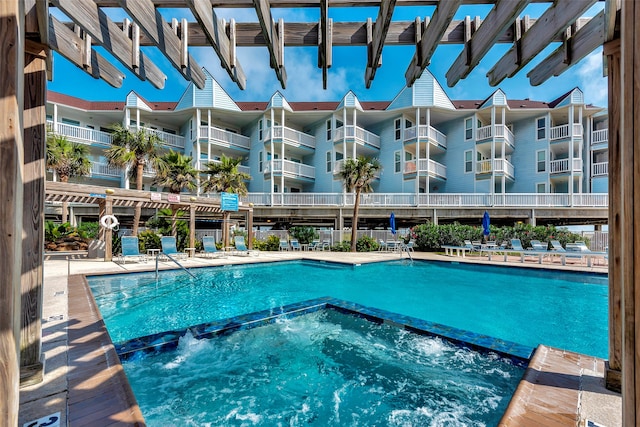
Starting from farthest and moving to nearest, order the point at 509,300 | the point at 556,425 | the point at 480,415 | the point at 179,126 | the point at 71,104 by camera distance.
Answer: the point at 179,126 → the point at 71,104 → the point at 509,300 → the point at 480,415 → the point at 556,425

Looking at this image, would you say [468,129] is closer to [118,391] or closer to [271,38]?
[271,38]

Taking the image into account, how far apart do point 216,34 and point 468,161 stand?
924 inches

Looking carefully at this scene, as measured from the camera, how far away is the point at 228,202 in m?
15.5

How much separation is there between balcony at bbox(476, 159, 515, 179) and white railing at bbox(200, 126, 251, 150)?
18.5m

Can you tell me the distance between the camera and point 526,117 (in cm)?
2236

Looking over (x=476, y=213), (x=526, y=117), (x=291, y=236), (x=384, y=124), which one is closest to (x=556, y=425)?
(x=291, y=236)

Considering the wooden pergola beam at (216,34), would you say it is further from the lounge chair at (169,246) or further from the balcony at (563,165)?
the balcony at (563,165)

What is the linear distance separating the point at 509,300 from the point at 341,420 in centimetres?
689

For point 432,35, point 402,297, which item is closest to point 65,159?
point 402,297

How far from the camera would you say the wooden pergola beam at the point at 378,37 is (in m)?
2.18

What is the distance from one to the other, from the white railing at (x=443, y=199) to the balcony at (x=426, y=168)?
6.72 feet

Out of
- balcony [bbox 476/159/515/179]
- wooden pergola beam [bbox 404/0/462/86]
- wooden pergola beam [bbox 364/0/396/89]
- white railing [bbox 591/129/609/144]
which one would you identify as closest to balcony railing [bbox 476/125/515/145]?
balcony [bbox 476/159/515/179]

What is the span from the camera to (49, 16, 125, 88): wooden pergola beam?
2607 millimetres

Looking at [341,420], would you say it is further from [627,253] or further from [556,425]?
[627,253]
